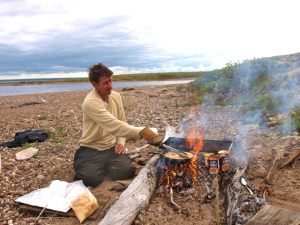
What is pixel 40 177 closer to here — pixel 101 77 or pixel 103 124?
pixel 103 124

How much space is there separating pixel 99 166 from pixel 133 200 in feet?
5.30

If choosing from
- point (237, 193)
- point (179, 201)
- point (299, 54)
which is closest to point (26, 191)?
point (179, 201)

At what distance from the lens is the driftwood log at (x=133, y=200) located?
14.7 ft

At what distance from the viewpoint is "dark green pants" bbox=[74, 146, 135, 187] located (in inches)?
236

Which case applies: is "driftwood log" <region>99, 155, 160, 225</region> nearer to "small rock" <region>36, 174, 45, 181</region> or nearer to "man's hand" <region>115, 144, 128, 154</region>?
"man's hand" <region>115, 144, 128, 154</region>

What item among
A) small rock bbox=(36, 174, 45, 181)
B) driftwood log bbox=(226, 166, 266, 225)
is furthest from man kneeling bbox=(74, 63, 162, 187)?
driftwood log bbox=(226, 166, 266, 225)

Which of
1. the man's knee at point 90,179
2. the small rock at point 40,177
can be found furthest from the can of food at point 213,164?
the small rock at point 40,177

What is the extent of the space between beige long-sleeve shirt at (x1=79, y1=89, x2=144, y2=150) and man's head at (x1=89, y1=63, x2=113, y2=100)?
24 centimetres

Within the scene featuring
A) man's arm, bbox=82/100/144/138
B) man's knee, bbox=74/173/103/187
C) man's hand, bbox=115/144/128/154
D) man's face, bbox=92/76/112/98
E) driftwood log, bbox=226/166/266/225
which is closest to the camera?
driftwood log, bbox=226/166/266/225

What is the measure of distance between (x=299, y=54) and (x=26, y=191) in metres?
15.4

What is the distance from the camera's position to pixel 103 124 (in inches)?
232

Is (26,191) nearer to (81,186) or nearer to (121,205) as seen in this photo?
(81,186)

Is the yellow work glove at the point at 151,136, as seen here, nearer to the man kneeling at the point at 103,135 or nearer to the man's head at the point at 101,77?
the man kneeling at the point at 103,135

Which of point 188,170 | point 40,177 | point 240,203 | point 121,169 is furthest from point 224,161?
point 40,177
